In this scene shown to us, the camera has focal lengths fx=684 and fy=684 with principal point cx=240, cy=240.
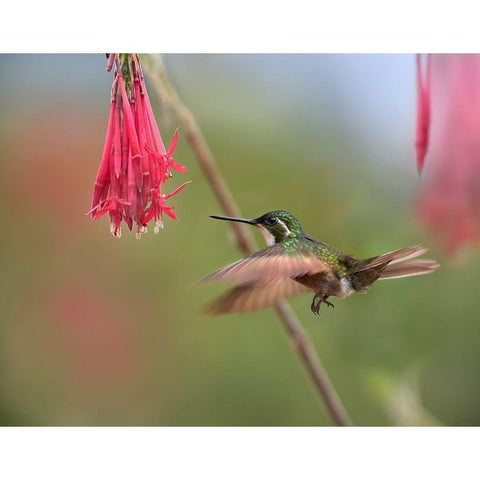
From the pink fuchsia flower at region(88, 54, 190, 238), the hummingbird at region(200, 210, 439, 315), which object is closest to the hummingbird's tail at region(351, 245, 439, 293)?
the hummingbird at region(200, 210, 439, 315)

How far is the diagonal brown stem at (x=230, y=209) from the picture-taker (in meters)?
1.55

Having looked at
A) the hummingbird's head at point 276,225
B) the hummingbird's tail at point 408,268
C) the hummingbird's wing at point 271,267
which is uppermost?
the hummingbird's head at point 276,225

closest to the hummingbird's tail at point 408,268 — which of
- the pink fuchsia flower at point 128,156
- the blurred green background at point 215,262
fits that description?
the blurred green background at point 215,262

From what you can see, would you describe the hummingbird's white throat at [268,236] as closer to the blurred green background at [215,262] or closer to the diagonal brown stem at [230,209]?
the diagonal brown stem at [230,209]

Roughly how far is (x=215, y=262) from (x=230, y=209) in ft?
1.04

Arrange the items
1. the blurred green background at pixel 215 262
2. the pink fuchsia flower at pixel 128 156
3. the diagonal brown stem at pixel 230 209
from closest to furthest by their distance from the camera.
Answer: the pink fuchsia flower at pixel 128 156 < the diagonal brown stem at pixel 230 209 < the blurred green background at pixel 215 262

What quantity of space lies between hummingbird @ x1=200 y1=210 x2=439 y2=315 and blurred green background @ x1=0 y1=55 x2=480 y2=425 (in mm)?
245

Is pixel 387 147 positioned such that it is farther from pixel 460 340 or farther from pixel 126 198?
pixel 126 198

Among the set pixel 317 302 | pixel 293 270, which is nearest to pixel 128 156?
pixel 293 270

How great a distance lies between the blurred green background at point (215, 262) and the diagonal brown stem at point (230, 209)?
3.9 inches

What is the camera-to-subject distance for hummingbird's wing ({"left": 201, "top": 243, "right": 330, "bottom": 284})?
50.5 inches

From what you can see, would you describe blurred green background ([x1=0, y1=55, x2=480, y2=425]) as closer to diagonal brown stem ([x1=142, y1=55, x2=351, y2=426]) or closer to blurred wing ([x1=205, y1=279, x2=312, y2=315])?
diagonal brown stem ([x1=142, y1=55, x2=351, y2=426])

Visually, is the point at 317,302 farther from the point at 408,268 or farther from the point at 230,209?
the point at 230,209
